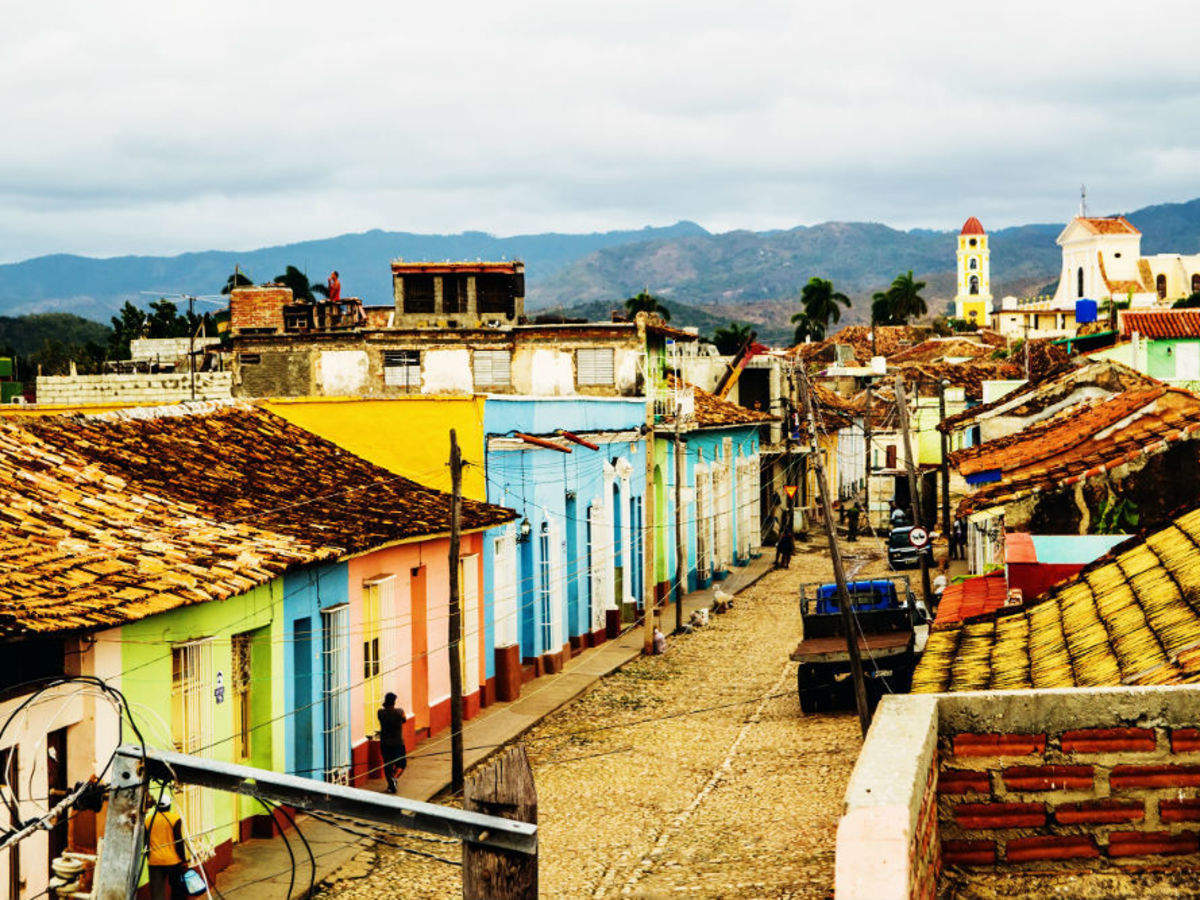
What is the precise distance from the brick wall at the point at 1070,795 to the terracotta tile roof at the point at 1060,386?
19697 mm

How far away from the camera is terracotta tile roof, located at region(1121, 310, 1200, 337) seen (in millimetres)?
36219

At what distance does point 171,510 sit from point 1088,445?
1053 cm

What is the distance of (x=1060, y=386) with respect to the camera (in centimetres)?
2720

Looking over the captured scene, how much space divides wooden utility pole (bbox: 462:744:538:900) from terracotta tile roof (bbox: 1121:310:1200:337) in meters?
34.2

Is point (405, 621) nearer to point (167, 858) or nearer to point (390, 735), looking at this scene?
point (390, 735)

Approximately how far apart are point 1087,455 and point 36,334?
111 metres

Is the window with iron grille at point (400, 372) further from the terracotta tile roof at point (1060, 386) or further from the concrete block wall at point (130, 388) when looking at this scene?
the terracotta tile roof at point (1060, 386)

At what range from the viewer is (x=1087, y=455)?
17.0 metres

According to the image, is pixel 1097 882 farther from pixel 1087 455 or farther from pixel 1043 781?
pixel 1087 455

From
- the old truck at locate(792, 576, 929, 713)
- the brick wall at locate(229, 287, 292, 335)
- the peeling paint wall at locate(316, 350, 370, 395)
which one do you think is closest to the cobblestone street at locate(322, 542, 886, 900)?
the old truck at locate(792, 576, 929, 713)

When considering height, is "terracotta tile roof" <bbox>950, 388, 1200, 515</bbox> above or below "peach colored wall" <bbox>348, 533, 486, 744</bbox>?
above

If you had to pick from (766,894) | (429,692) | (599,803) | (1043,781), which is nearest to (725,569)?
(429,692)

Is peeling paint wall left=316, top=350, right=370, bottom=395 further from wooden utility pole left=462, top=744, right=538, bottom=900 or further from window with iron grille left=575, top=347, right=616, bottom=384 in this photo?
wooden utility pole left=462, top=744, right=538, bottom=900

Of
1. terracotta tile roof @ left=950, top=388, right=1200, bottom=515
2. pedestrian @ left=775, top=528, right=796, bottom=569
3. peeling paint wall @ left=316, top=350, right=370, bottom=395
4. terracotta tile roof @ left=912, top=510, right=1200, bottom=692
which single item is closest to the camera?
terracotta tile roof @ left=912, top=510, right=1200, bottom=692
